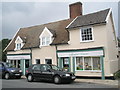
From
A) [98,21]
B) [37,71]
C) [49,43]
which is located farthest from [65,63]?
[98,21]

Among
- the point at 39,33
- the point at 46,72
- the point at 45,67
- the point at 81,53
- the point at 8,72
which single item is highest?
the point at 39,33

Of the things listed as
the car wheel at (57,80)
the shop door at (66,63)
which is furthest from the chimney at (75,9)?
the car wheel at (57,80)

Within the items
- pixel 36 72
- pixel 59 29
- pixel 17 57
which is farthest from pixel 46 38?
pixel 36 72

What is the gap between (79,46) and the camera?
59.2 ft

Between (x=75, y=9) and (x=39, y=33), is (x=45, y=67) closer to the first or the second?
(x=39, y=33)

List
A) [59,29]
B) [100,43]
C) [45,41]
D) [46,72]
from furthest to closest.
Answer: [59,29]
[45,41]
[100,43]
[46,72]

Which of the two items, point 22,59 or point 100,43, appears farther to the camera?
point 22,59

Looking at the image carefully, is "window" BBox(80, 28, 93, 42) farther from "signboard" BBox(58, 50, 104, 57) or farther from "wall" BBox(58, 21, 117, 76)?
"signboard" BBox(58, 50, 104, 57)

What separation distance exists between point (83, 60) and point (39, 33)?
831 centimetres

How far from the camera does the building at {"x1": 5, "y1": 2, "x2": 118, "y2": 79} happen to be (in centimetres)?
1658

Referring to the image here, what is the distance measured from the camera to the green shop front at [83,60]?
16433 mm

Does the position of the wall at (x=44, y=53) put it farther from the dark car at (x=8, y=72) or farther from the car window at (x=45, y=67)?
the car window at (x=45, y=67)

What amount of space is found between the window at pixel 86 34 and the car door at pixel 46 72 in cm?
541

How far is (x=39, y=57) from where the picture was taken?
69.6ft
